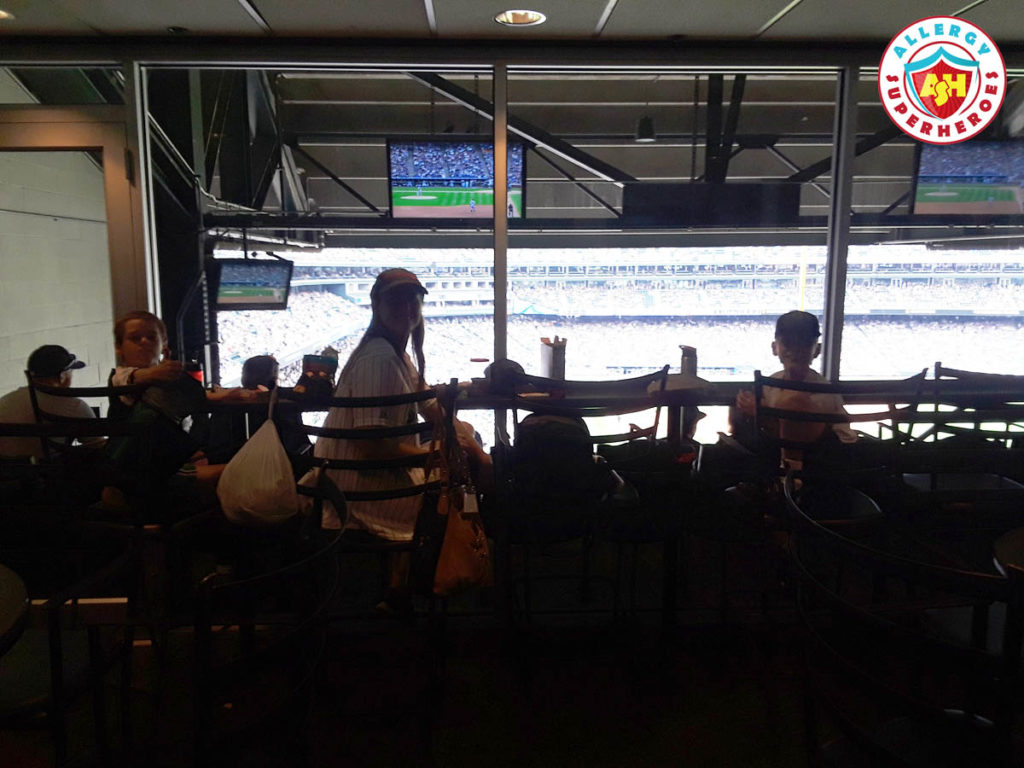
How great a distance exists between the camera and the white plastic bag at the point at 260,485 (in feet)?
6.36

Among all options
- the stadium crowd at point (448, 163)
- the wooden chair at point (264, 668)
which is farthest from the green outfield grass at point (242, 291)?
the wooden chair at point (264, 668)

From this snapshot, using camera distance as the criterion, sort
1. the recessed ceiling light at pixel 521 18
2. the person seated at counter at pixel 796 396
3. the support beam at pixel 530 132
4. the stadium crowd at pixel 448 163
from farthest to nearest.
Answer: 1. the support beam at pixel 530 132
2. the stadium crowd at pixel 448 163
3. the recessed ceiling light at pixel 521 18
4. the person seated at counter at pixel 796 396

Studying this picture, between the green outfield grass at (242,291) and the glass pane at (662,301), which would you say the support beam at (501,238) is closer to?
the glass pane at (662,301)

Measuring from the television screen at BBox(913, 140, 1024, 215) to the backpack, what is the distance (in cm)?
295

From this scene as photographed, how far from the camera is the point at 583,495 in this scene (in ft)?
7.27

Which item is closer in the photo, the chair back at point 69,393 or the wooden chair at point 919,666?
the wooden chair at point 919,666

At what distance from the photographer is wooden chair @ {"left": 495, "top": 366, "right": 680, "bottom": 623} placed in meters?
2.18

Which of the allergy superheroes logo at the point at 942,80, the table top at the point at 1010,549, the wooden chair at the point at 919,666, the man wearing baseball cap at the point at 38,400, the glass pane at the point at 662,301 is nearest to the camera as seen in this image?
the wooden chair at the point at 919,666

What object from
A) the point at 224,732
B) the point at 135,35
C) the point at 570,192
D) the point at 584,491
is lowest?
the point at 224,732

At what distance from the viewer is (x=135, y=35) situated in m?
3.51

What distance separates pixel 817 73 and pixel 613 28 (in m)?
1.25

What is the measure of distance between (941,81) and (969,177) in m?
0.72

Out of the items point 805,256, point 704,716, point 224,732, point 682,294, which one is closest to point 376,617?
point 704,716

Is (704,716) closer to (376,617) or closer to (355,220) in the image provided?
(376,617)
